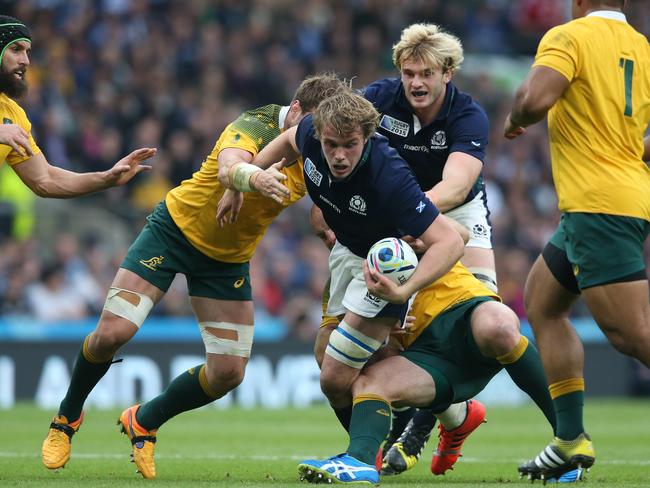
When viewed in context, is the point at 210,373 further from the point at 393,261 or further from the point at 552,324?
the point at 552,324

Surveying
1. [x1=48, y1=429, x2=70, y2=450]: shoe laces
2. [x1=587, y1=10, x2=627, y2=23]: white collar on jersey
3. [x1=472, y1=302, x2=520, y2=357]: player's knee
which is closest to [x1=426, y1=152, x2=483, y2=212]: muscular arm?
[x1=472, y1=302, x2=520, y2=357]: player's knee

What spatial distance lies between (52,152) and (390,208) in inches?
448

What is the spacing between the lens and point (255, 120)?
7562 millimetres

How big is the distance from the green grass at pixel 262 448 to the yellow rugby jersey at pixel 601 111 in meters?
1.59

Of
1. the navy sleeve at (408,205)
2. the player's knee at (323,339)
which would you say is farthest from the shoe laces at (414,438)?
the navy sleeve at (408,205)

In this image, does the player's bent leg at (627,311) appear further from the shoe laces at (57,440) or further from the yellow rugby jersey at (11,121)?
the yellow rugby jersey at (11,121)

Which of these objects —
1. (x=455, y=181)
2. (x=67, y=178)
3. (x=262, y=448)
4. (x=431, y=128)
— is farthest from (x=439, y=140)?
(x=262, y=448)

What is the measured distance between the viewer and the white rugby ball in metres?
6.06

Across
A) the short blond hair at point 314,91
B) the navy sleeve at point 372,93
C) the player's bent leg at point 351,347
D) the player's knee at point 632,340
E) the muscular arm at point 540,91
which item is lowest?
the player's bent leg at point 351,347

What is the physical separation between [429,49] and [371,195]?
143 cm

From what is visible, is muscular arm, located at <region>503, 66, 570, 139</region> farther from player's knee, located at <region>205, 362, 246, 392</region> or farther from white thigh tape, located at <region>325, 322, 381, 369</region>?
player's knee, located at <region>205, 362, 246, 392</region>

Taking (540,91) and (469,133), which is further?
(469,133)

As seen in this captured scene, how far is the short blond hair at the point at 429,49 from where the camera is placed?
23.9 ft

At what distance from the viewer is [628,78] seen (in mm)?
6281
